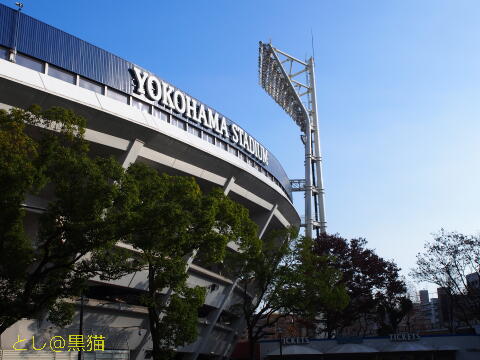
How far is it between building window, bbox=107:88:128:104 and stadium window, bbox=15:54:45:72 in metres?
3.80

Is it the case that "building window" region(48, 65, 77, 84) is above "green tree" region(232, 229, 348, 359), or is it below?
Answer: above

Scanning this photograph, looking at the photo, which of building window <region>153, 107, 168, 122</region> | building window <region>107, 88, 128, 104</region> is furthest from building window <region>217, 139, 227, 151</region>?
building window <region>107, 88, 128, 104</region>

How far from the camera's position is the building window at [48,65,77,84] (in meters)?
25.7

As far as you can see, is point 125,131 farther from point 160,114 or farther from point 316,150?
point 316,150

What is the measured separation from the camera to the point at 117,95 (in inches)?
1129

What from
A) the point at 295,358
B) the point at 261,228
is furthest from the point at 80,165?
the point at 295,358

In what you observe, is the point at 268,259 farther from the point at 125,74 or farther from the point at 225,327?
the point at 125,74

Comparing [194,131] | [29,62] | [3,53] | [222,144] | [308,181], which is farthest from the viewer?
[308,181]

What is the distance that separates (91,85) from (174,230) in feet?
38.2

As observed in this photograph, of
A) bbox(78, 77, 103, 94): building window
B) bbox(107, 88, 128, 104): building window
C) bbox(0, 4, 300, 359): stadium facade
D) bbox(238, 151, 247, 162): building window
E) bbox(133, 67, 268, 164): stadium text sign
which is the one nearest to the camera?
bbox(0, 4, 300, 359): stadium facade

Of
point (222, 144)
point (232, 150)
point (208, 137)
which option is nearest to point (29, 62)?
point (208, 137)

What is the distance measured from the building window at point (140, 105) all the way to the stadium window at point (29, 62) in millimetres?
5452

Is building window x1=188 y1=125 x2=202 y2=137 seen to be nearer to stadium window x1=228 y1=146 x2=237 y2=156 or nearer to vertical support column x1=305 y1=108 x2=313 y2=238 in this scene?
stadium window x1=228 y1=146 x2=237 y2=156

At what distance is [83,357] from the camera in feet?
81.7
